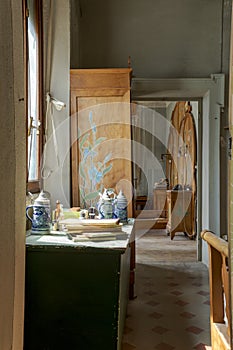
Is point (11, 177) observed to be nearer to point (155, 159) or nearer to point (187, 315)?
point (187, 315)

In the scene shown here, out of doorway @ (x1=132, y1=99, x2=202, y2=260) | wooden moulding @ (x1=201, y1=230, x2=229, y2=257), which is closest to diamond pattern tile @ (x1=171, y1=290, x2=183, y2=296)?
wooden moulding @ (x1=201, y1=230, x2=229, y2=257)

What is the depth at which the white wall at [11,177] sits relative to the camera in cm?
103

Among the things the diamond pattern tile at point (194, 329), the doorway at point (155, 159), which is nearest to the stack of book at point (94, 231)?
the diamond pattern tile at point (194, 329)

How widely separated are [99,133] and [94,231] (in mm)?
1358

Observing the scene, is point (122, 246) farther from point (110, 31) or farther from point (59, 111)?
point (110, 31)

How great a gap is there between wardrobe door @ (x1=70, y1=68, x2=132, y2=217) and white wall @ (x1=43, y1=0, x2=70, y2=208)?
4.7 inches

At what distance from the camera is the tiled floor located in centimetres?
287

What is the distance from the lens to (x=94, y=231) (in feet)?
7.90

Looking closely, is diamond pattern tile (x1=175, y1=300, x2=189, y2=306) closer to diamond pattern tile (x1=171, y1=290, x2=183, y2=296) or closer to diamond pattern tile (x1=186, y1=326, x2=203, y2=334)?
diamond pattern tile (x1=171, y1=290, x2=183, y2=296)

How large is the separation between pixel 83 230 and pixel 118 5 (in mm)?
3336

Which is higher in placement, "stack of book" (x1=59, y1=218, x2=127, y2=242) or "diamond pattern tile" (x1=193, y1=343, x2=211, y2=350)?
"stack of book" (x1=59, y1=218, x2=127, y2=242)

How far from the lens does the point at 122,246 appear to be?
7.07ft

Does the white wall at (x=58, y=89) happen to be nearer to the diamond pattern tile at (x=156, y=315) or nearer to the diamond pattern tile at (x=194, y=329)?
the diamond pattern tile at (x=156, y=315)

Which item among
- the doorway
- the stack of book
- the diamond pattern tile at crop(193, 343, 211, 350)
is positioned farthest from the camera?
the doorway
